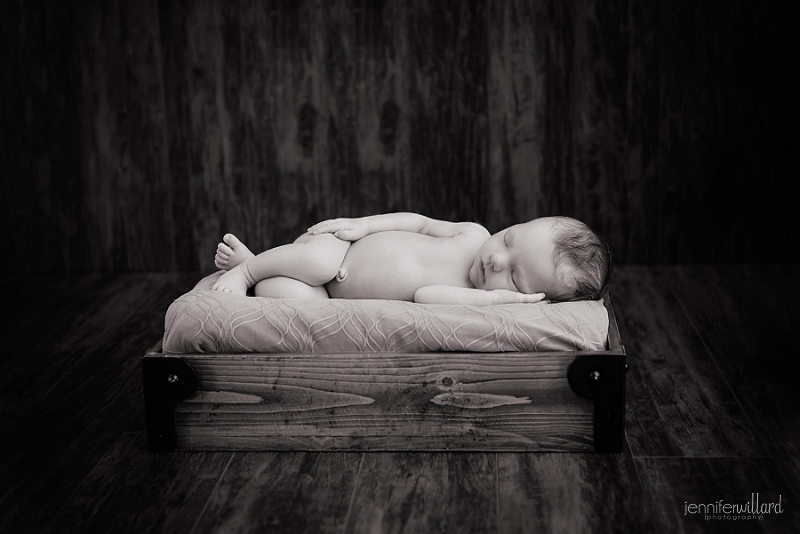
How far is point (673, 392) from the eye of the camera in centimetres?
204

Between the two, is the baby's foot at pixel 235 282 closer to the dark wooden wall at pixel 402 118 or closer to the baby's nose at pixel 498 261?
the baby's nose at pixel 498 261

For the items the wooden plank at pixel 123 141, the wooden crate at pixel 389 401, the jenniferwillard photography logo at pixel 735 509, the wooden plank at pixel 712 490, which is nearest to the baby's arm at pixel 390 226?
the wooden crate at pixel 389 401

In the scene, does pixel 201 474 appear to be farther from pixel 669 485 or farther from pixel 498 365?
pixel 669 485

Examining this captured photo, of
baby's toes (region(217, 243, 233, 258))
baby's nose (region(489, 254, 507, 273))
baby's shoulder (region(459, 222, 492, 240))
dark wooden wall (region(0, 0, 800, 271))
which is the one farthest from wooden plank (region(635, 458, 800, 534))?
dark wooden wall (region(0, 0, 800, 271))

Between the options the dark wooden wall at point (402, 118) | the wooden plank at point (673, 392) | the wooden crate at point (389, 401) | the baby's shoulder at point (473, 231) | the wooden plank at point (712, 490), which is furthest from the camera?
the dark wooden wall at point (402, 118)

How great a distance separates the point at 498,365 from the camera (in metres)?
1.66

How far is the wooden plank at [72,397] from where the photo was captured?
5.46ft

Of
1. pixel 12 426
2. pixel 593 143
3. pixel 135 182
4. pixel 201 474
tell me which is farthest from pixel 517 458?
pixel 135 182

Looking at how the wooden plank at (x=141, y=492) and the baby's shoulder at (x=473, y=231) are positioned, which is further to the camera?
the baby's shoulder at (x=473, y=231)

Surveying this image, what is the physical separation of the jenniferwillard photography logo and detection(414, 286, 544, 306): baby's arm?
53cm

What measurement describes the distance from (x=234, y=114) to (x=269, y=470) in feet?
5.69

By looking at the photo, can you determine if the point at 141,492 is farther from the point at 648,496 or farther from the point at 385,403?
the point at 648,496

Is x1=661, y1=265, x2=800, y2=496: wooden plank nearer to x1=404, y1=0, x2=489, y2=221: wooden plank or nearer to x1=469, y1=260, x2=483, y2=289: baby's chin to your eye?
x1=469, y1=260, x2=483, y2=289: baby's chin

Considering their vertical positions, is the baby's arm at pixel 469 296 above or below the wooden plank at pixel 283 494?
above
